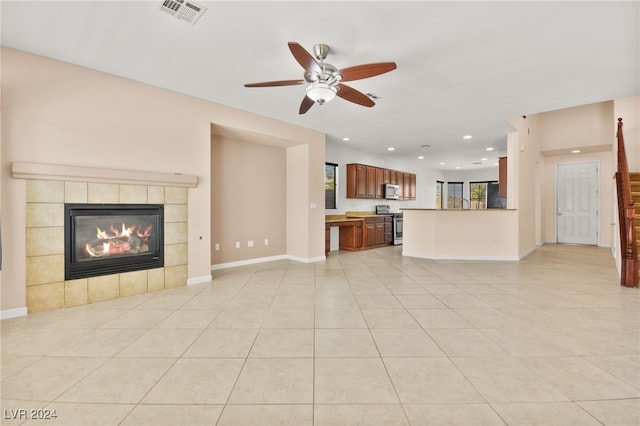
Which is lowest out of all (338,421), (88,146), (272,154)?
(338,421)

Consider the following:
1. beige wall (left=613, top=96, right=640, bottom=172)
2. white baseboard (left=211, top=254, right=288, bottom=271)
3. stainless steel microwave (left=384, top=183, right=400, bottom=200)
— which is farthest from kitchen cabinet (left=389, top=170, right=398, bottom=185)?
beige wall (left=613, top=96, right=640, bottom=172)

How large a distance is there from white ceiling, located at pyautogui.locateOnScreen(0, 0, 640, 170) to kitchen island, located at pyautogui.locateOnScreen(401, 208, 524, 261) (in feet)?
7.70

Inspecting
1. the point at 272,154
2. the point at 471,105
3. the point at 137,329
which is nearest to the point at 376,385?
the point at 137,329

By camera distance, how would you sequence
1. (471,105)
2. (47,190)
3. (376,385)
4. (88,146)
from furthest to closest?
(471,105) → (88,146) → (47,190) → (376,385)

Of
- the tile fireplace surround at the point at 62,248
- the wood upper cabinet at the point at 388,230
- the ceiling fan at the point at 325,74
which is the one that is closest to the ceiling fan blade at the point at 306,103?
the ceiling fan at the point at 325,74

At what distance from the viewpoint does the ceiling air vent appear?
84.4 inches

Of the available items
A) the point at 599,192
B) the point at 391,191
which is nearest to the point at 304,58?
the point at 391,191

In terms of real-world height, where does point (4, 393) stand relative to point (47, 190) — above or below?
below

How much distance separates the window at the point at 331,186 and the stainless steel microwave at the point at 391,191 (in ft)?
6.13

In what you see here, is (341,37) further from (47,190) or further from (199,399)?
(47,190)

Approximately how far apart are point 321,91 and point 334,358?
2.43 meters

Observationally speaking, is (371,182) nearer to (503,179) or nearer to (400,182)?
(400,182)

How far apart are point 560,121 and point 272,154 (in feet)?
24.2

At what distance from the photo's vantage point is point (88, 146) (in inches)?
124
